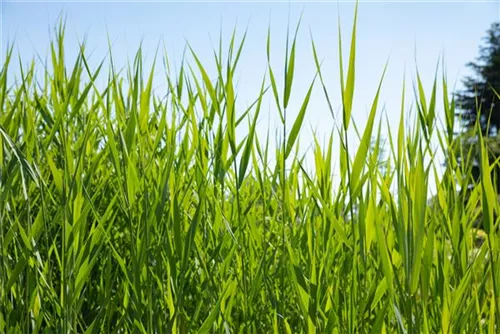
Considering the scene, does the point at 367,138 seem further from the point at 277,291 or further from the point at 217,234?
the point at 277,291

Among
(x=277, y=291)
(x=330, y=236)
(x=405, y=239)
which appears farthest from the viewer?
(x=277, y=291)

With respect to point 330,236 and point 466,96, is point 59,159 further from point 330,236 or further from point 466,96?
point 466,96

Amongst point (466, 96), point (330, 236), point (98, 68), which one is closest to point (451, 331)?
point (330, 236)

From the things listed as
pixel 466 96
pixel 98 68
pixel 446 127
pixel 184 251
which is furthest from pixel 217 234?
pixel 466 96

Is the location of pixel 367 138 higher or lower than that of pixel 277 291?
higher

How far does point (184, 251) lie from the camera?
3.01 ft

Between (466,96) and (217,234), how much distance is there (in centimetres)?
3040

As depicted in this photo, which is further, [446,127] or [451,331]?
[446,127]

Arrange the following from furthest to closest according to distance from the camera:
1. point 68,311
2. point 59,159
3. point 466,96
Answer: point 466,96 → point 59,159 → point 68,311

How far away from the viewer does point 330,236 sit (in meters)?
1.01

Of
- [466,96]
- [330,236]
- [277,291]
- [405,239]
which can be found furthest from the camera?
[466,96]

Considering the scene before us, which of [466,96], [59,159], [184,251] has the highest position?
[466,96]

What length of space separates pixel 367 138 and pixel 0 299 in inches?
24.9

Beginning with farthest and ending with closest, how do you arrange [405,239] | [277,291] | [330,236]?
[277,291]
[330,236]
[405,239]
